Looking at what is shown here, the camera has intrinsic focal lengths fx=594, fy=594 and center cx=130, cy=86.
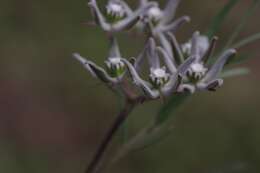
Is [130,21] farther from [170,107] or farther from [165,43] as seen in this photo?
[170,107]

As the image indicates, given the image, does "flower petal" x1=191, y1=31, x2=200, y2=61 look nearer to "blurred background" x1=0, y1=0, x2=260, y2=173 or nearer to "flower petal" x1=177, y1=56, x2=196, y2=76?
"flower petal" x1=177, y1=56, x2=196, y2=76

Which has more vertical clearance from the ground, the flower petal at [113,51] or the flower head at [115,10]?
the flower head at [115,10]

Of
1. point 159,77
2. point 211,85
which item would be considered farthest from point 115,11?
point 211,85

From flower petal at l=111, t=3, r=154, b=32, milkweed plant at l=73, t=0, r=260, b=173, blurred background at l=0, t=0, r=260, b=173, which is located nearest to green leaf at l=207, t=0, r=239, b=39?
milkweed plant at l=73, t=0, r=260, b=173

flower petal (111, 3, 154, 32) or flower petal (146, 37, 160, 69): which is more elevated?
flower petal (111, 3, 154, 32)

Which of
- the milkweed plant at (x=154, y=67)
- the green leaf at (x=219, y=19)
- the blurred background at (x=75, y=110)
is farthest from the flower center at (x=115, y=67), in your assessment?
the blurred background at (x=75, y=110)

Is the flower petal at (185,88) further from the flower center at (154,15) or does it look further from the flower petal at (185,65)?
the flower center at (154,15)

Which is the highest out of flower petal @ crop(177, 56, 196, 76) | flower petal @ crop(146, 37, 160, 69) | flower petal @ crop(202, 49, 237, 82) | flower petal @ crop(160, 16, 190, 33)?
flower petal @ crop(160, 16, 190, 33)
